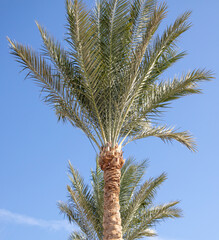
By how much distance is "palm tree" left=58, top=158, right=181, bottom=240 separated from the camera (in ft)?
38.2

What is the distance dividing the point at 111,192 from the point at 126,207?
169 inches

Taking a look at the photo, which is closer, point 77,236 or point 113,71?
point 113,71

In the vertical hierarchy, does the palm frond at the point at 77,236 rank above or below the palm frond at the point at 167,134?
below

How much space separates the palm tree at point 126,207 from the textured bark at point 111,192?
3529mm

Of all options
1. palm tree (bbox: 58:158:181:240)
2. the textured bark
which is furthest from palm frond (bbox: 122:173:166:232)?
the textured bark

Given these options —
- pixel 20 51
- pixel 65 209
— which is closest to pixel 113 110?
pixel 20 51

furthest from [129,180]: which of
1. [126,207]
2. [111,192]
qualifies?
[111,192]

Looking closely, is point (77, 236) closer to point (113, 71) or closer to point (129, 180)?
point (129, 180)

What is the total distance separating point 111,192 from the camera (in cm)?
816

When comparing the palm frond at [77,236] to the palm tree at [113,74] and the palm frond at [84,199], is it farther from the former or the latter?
the palm tree at [113,74]

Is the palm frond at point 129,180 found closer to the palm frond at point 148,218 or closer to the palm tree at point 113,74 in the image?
the palm frond at point 148,218

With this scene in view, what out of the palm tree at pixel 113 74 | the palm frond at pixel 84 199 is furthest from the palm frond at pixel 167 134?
the palm frond at pixel 84 199

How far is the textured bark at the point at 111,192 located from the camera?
7.73 m

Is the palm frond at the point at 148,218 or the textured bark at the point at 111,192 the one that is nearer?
the textured bark at the point at 111,192
